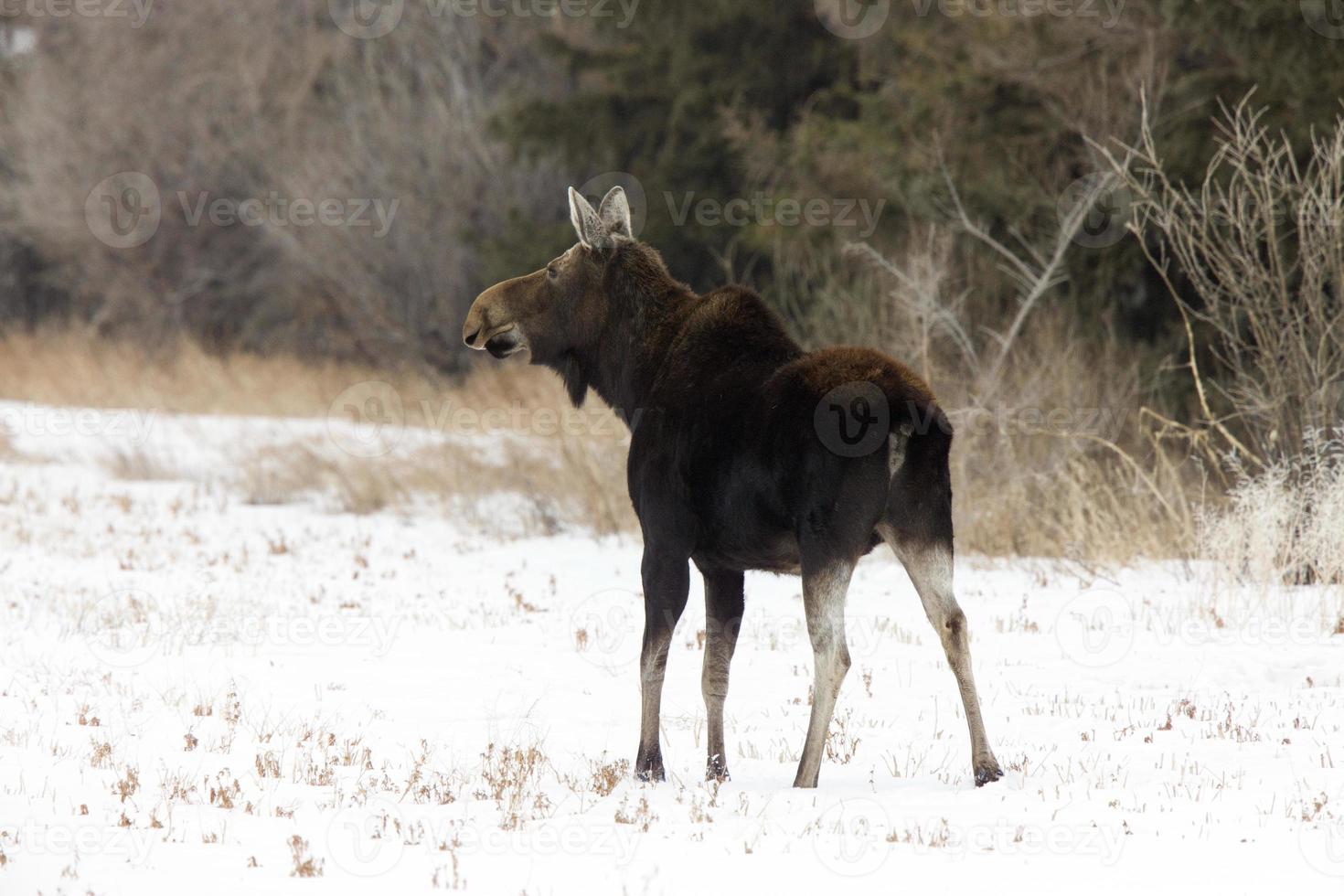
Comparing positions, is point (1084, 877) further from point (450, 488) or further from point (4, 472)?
point (4, 472)

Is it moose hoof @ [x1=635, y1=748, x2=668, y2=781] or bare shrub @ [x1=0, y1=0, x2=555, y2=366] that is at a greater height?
bare shrub @ [x1=0, y1=0, x2=555, y2=366]

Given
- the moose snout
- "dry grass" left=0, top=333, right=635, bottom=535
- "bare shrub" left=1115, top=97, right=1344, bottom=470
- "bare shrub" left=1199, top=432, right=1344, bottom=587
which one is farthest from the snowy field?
"dry grass" left=0, top=333, right=635, bottom=535

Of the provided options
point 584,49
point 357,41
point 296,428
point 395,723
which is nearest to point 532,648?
point 395,723

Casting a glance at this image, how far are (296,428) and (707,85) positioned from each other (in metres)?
8.70

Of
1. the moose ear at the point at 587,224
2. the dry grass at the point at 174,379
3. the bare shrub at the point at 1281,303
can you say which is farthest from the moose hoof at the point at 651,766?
the dry grass at the point at 174,379

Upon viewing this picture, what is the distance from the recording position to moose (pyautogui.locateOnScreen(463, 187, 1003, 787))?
20.1 feet

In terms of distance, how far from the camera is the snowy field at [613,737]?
5.48 metres

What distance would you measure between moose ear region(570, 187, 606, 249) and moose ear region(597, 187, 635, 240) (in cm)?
4

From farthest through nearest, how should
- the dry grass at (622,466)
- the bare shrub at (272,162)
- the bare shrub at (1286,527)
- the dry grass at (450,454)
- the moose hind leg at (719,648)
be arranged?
1. the bare shrub at (272,162)
2. the dry grass at (450,454)
3. the dry grass at (622,466)
4. the bare shrub at (1286,527)
5. the moose hind leg at (719,648)

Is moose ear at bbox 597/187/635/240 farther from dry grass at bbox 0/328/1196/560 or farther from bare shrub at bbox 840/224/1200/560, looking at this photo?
bare shrub at bbox 840/224/1200/560

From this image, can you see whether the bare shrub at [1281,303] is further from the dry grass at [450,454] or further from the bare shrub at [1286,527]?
the dry grass at [450,454]

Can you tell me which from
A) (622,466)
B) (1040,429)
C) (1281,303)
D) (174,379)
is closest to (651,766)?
(1040,429)

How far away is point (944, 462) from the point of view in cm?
641

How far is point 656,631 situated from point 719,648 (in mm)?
362
